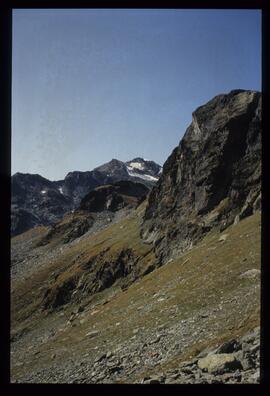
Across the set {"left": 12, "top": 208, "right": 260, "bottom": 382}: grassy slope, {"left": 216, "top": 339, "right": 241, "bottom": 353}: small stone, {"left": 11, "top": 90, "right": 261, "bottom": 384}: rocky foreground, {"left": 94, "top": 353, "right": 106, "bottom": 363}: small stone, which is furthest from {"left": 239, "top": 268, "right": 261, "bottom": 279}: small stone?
A: {"left": 216, "top": 339, "right": 241, "bottom": 353}: small stone

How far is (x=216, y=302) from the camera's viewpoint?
74.8 feet

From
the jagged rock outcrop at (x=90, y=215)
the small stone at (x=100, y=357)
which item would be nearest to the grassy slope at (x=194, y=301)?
the small stone at (x=100, y=357)

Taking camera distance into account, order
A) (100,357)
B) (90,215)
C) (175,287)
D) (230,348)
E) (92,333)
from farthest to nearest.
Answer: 1. (90,215)
2. (175,287)
3. (92,333)
4. (100,357)
5. (230,348)

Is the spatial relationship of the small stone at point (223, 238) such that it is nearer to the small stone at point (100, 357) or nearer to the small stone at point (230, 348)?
the small stone at point (100, 357)

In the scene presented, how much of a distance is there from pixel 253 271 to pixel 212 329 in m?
8.88

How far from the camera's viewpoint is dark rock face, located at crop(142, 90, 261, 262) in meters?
43.2

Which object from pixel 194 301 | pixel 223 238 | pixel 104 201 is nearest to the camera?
pixel 194 301

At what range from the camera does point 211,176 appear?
48.6 m

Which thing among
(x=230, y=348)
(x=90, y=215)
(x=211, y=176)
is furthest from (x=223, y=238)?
(x=90, y=215)

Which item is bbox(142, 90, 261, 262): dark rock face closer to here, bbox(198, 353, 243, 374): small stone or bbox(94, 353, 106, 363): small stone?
bbox(94, 353, 106, 363): small stone

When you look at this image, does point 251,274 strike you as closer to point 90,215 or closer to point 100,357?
point 100,357

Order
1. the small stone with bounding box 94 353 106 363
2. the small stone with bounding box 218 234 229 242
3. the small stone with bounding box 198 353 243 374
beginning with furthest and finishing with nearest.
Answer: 1. the small stone with bounding box 218 234 229 242
2. the small stone with bounding box 94 353 106 363
3. the small stone with bounding box 198 353 243 374
